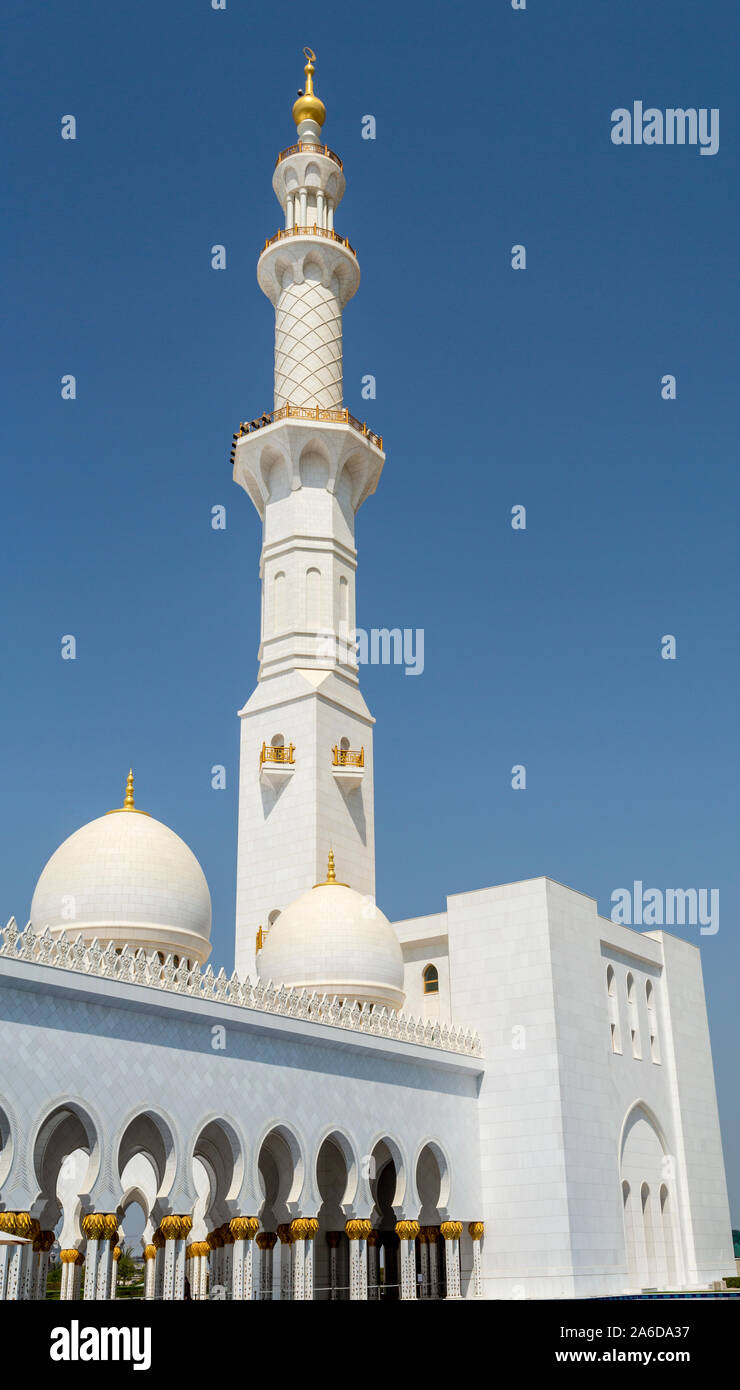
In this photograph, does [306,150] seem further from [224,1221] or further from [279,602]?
[224,1221]

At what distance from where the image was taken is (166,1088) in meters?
20.8

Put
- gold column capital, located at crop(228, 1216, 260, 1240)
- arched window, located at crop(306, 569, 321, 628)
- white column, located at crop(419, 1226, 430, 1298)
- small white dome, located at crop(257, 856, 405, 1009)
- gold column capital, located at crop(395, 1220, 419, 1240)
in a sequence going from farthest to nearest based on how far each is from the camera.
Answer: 1. arched window, located at crop(306, 569, 321, 628)
2. small white dome, located at crop(257, 856, 405, 1009)
3. white column, located at crop(419, 1226, 430, 1298)
4. gold column capital, located at crop(395, 1220, 419, 1240)
5. gold column capital, located at crop(228, 1216, 260, 1240)

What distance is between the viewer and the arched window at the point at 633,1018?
3381 centimetres

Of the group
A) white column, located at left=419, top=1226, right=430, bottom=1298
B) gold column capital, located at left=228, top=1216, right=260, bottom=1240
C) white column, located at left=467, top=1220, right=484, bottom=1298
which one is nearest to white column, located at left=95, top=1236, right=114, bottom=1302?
gold column capital, located at left=228, top=1216, right=260, bottom=1240

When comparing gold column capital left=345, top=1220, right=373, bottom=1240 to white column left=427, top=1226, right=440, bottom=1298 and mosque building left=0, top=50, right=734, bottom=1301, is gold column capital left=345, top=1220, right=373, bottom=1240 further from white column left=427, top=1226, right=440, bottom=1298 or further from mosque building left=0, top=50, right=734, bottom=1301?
white column left=427, top=1226, right=440, bottom=1298

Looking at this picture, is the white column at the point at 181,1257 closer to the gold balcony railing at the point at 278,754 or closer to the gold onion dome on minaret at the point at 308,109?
the gold balcony railing at the point at 278,754

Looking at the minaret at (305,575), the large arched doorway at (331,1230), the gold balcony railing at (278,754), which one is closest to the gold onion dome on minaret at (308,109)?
the minaret at (305,575)

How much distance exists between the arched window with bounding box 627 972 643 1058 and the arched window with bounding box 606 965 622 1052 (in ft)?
3.13

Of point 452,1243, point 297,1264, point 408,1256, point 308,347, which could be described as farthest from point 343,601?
point 297,1264

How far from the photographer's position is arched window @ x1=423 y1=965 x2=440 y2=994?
33.5 metres

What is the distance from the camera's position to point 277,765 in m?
34.0

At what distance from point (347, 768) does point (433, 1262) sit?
12.7m

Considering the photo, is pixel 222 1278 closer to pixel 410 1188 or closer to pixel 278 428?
pixel 410 1188
